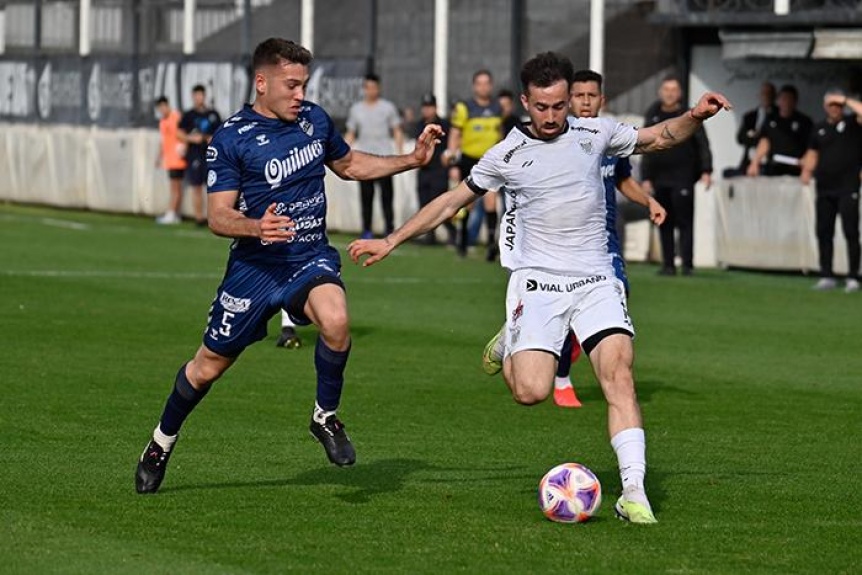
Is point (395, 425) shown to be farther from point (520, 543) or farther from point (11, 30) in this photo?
point (11, 30)

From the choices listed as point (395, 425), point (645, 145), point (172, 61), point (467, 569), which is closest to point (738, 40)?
point (172, 61)

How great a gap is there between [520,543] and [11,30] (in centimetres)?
3694

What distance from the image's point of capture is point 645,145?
10102 millimetres

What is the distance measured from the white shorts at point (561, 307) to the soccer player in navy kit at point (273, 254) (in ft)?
2.67

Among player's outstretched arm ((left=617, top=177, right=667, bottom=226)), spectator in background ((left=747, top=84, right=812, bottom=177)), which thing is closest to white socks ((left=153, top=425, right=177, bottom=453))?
player's outstretched arm ((left=617, top=177, right=667, bottom=226))

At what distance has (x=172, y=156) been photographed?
112ft

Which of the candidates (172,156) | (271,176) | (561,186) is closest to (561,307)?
(561,186)

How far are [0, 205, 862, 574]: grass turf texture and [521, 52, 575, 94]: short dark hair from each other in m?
1.95

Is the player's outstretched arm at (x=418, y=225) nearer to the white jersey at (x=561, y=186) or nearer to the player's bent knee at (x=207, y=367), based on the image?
the white jersey at (x=561, y=186)

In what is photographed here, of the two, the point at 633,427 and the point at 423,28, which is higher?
the point at 423,28

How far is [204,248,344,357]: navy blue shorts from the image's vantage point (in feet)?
32.8

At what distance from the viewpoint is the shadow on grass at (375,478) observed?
10.3 meters

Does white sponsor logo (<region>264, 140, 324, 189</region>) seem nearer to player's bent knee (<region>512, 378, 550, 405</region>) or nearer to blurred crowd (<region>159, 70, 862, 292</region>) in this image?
player's bent knee (<region>512, 378, 550, 405</region>)

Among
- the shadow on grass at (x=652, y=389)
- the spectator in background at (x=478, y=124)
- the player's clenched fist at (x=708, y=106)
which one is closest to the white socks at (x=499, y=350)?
the player's clenched fist at (x=708, y=106)
